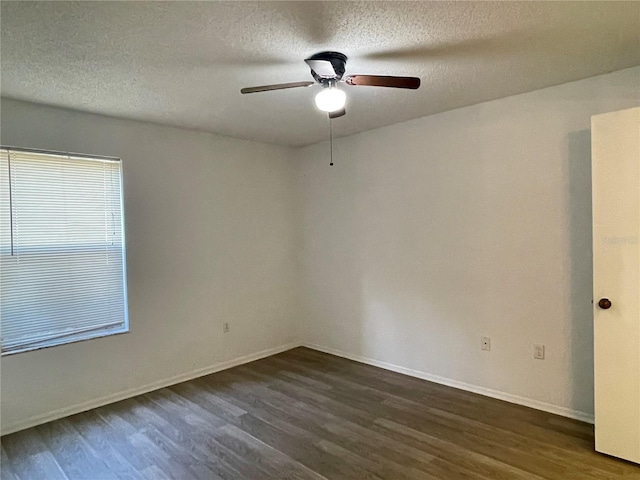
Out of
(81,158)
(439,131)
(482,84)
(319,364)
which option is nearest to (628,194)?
(482,84)

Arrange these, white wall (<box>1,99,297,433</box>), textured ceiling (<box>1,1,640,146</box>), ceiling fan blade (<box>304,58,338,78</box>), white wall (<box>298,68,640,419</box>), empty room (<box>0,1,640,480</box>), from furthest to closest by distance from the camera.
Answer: white wall (<box>1,99,297,433</box>)
white wall (<box>298,68,640,419</box>)
empty room (<box>0,1,640,480</box>)
ceiling fan blade (<box>304,58,338,78</box>)
textured ceiling (<box>1,1,640,146</box>)

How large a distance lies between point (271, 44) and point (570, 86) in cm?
216

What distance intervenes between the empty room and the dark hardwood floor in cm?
2

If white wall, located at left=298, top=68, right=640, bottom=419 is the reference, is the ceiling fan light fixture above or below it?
above

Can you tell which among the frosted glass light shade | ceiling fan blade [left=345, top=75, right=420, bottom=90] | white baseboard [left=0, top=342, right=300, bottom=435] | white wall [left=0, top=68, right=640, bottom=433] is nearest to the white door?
white wall [left=0, top=68, right=640, bottom=433]

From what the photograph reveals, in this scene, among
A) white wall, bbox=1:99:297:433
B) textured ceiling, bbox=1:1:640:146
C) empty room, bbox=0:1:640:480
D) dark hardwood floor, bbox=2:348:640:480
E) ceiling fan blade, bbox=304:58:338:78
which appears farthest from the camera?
white wall, bbox=1:99:297:433

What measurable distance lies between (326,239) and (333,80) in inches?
95.0

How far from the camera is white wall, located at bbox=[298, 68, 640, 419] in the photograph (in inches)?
112

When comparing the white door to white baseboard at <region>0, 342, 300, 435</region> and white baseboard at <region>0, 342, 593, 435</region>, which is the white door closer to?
white baseboard at <region>0, 342, 593, 435</region>

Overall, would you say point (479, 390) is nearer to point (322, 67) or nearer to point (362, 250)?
point (362, 250)

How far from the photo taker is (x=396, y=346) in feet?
12.9

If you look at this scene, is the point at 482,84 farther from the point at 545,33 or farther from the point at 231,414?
the point at 231,414

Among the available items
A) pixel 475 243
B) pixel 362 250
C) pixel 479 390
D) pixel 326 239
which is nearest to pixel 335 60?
pixel 475 243

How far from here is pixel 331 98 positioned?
7.47 ft
